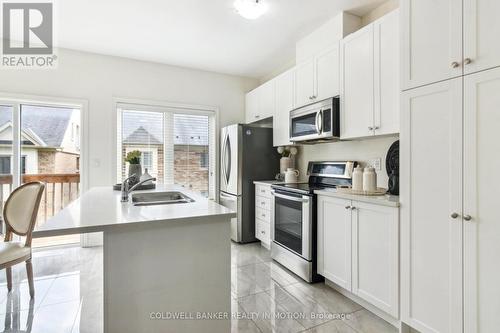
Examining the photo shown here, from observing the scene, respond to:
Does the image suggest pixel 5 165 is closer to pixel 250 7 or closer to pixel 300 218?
pixel 250 7

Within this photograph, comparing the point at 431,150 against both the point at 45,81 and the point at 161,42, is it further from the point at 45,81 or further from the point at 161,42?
the point at 45,81

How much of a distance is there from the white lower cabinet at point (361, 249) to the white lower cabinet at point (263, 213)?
978 millimetres

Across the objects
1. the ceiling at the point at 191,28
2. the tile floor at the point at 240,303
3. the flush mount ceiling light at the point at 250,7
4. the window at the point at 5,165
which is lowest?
the tile floor at the point at 240,303

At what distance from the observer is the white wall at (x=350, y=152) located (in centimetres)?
242

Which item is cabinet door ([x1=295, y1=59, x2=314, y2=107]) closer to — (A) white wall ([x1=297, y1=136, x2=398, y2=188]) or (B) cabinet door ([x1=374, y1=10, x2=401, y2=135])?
(A) white wall ([x1=297, y1=136, x2=398, y2=188])

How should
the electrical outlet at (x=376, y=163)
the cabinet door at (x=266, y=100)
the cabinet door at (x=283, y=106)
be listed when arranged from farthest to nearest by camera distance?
the cabinet door at (x=266, y=100)
the cabinet door at (x=283, y=106)
the electrical outlet at (x=376, y=163)

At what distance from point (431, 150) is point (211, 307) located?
158cm

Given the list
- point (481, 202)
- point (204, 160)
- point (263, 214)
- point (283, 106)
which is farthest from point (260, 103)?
point (481, 202)

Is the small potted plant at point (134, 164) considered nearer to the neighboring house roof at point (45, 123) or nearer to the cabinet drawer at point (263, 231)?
the neighboring house roof at point (45, 123)

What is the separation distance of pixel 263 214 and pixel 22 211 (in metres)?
2.47

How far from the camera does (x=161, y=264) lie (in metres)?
1.39

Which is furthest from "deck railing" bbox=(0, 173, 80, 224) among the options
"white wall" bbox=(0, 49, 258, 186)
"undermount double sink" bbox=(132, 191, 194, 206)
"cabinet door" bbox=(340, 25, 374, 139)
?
"cabinet door" bbox=(340, 25, 374, 139)

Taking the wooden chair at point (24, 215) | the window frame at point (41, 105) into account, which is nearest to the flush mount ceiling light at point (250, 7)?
the wooden chair at point (24, 215)

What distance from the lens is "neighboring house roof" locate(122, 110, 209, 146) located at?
3887 millimetres
